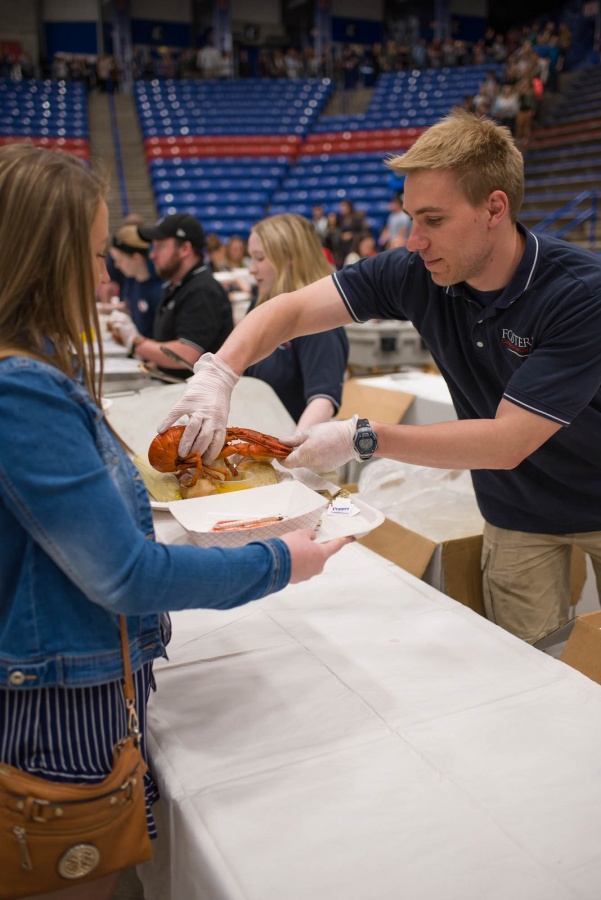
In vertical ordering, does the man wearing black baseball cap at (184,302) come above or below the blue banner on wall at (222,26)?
below

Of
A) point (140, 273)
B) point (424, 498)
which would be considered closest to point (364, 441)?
point (424, 498)

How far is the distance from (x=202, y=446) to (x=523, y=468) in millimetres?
786

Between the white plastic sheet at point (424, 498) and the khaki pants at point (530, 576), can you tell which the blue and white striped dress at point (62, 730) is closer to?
the khaki pants at point (530, 576)

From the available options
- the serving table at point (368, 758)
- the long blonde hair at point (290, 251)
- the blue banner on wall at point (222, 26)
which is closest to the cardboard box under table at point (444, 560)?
the serving table at point (368, 758)

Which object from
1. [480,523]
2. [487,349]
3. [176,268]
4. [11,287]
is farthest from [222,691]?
[176,268]

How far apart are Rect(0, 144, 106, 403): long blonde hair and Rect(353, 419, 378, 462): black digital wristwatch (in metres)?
0.69

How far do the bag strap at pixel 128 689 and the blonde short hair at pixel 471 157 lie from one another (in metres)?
1.06

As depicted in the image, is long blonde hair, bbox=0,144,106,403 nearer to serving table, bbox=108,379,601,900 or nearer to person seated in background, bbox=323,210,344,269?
serving table, bbox=108,379,601,900

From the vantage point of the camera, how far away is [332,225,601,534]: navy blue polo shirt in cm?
147

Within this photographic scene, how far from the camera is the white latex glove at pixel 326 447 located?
58.7 inches

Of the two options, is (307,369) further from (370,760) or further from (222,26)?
(222,26)

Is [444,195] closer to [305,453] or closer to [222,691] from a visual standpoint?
[305,453]

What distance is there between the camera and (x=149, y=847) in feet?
3.11

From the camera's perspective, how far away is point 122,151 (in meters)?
16.0
